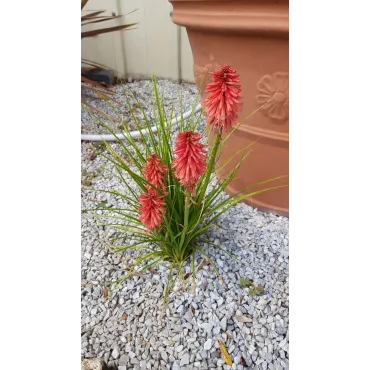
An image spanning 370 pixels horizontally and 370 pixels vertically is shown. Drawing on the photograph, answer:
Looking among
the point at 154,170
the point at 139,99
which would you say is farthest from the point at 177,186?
the point at 139,99

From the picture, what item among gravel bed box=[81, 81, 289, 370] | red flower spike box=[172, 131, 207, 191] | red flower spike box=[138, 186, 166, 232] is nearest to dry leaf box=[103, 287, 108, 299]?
gravel bed box=[81, 81, 289, 370]

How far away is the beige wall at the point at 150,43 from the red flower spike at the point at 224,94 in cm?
29

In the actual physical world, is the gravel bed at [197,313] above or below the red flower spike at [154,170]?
below

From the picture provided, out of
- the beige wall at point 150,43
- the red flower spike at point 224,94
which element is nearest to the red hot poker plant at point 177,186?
the red flower spike at point 224,94

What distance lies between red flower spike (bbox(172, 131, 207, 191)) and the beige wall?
11.5 inches

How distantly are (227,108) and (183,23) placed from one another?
0.32 metres

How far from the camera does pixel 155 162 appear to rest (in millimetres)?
583

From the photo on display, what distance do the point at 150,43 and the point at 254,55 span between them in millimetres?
207

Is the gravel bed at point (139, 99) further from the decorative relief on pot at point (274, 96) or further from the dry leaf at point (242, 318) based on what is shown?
the dry leaf at point (242, 318)

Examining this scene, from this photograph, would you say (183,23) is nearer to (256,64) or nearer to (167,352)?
(256,64)

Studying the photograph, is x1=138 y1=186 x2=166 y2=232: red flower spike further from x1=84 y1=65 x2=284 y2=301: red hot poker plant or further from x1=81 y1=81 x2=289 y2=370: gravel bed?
x1=81 y1=81 x2=289 y2=370: gravel bed

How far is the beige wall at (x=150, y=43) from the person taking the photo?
0.75 m

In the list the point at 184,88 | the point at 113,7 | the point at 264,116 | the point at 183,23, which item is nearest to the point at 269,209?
the point at 264,116

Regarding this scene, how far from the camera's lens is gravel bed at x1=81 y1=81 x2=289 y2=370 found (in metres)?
0.63
